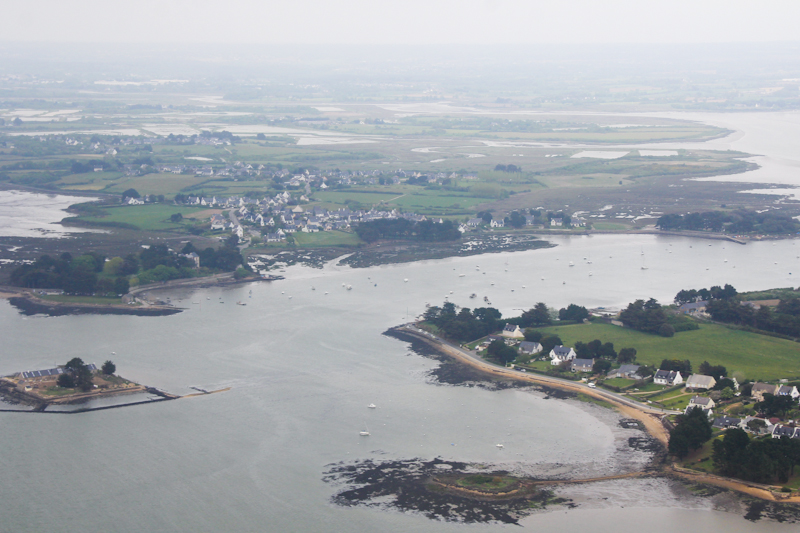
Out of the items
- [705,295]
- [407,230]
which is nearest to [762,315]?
[705,295]

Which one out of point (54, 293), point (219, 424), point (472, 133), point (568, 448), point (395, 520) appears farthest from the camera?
point (472, 133)

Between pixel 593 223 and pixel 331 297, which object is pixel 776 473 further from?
pixel 593 223

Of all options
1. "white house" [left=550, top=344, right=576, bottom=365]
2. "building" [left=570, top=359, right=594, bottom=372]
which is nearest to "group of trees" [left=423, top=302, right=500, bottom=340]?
"white house" [left=550, top=344, right=576, bottom=365]

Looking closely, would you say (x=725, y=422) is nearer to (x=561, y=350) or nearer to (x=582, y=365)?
(x=582, y=365)

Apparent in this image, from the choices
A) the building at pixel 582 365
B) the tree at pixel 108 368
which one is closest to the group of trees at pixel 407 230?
the building at pixel 582 365

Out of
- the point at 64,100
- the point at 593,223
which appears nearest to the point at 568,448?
the point at 593,223

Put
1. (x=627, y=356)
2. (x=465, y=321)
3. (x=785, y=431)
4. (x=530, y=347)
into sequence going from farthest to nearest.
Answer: (x=465, y=321)
(x=530, y=347)
(x=627, y=356)
(x=785, y=431)
